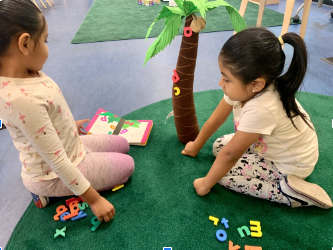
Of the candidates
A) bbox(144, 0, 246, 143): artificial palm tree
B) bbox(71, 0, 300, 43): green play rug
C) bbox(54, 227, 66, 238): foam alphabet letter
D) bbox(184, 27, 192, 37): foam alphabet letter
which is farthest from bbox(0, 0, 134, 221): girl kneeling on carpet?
bbox(71, 0, 300, 43): green play rug

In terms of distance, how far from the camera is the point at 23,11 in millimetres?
528

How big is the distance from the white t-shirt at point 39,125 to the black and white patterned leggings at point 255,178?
21.5 inches

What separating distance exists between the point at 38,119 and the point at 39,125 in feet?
0.05

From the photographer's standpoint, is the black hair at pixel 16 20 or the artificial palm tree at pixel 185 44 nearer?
the black hair at pixel 16 20

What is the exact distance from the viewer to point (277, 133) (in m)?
0.74

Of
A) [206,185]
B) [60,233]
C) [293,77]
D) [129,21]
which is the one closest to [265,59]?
[293,77]

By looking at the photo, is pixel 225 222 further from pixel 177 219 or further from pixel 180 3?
pixel 180 3

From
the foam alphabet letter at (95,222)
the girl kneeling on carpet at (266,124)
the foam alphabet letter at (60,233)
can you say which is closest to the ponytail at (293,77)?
the girl kneeling on carpet at (266,124)

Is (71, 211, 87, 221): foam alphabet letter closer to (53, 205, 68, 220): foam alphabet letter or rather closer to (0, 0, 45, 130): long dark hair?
(53, 205, 68, 220): foam alphabet letter

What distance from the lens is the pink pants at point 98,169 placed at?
2.59ft

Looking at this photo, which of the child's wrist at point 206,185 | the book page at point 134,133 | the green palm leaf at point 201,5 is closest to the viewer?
the green palm leaf at point 201,5

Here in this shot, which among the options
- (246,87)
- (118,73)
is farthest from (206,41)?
(246,87)

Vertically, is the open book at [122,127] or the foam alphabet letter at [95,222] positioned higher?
the open book at [122,127]

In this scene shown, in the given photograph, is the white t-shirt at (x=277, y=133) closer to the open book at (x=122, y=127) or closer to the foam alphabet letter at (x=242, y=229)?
the foam alphabet letter at (x=242, y=229)
